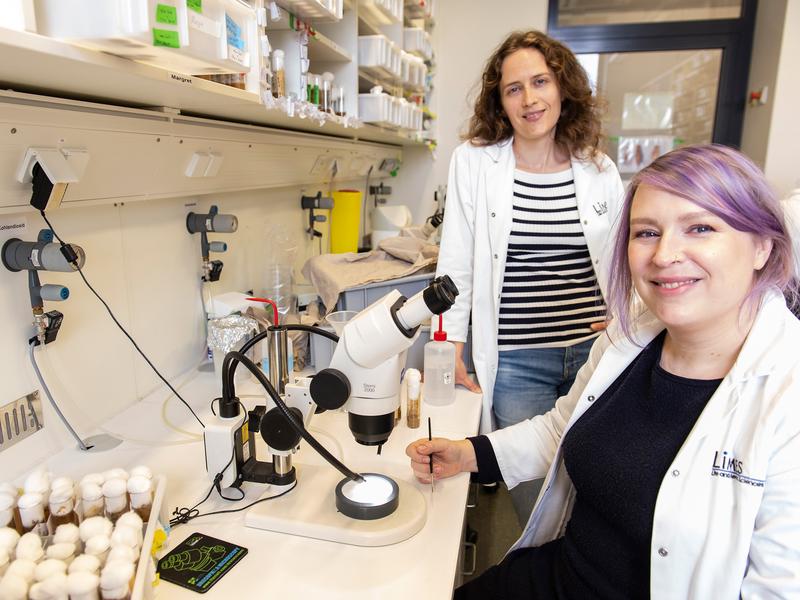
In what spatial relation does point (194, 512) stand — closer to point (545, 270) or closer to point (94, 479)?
point (94, 479)

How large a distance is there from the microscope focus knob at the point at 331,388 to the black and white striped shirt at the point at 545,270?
815mm

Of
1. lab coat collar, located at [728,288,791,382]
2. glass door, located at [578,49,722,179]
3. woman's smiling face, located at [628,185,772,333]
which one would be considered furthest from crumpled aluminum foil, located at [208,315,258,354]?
glass door, located at [578,49,722,179]

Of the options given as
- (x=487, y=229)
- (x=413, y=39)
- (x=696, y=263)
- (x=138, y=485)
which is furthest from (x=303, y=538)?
(x=413, y=39)

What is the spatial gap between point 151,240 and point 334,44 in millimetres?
850

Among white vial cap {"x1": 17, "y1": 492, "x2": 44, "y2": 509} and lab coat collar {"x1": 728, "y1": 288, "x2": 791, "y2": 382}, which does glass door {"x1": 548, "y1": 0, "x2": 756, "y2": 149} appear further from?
white vial cap {"x1": 17, "y1": 492, "x2": 44, "y2": 509}

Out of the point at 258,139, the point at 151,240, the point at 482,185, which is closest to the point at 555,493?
the point at 482,185

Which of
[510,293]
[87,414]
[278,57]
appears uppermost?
[278,57]

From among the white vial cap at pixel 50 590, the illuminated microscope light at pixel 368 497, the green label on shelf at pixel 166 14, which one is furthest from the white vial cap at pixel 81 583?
the green label on shelf at pixel 166 14

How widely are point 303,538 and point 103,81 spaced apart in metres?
0.80

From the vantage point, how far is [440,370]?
1565 millimetres

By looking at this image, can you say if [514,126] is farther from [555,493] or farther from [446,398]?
[555,493]

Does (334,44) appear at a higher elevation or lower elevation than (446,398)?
higher

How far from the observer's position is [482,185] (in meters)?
1.66

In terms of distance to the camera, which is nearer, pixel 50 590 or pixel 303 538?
pixel 50 590
